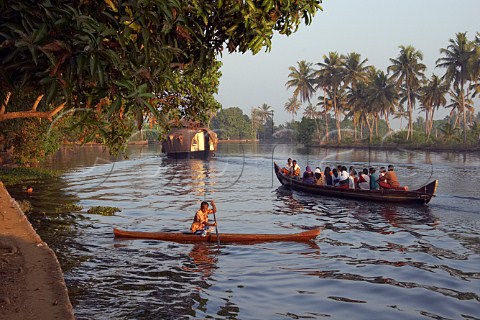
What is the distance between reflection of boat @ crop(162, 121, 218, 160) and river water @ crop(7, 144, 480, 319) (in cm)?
3757

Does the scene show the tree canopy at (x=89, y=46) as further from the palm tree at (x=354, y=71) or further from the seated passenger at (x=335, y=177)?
the palm tree at (x=354, y=71)

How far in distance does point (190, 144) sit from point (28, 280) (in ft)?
188

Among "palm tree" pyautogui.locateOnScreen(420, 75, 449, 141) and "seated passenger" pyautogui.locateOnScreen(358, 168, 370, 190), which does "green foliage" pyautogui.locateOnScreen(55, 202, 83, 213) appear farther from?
"palm tree" pyautogui.locateOnScreen(420, 75, 449, 141)

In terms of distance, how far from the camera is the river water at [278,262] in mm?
10508

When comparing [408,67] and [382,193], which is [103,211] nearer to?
[382,193]

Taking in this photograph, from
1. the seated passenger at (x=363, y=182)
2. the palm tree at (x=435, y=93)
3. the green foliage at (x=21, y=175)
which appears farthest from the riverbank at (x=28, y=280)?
the palm tree at (x=435, y=93)

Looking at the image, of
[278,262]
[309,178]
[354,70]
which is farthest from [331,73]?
[278,262]

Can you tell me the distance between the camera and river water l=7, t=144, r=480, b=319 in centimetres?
1051

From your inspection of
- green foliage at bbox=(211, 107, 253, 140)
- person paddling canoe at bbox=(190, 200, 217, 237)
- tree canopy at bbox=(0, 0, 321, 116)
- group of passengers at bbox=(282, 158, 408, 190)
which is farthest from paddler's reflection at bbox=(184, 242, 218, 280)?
green foliage at bbox=(211, 107, 253, 140)

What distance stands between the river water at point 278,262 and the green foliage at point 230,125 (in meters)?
139

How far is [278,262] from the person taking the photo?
14.1 meters

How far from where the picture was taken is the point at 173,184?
37875 millimetres

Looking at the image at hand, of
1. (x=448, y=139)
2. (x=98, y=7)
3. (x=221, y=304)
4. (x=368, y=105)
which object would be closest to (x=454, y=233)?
(x=221, y=304)

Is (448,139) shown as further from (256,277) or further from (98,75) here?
(98,75)
